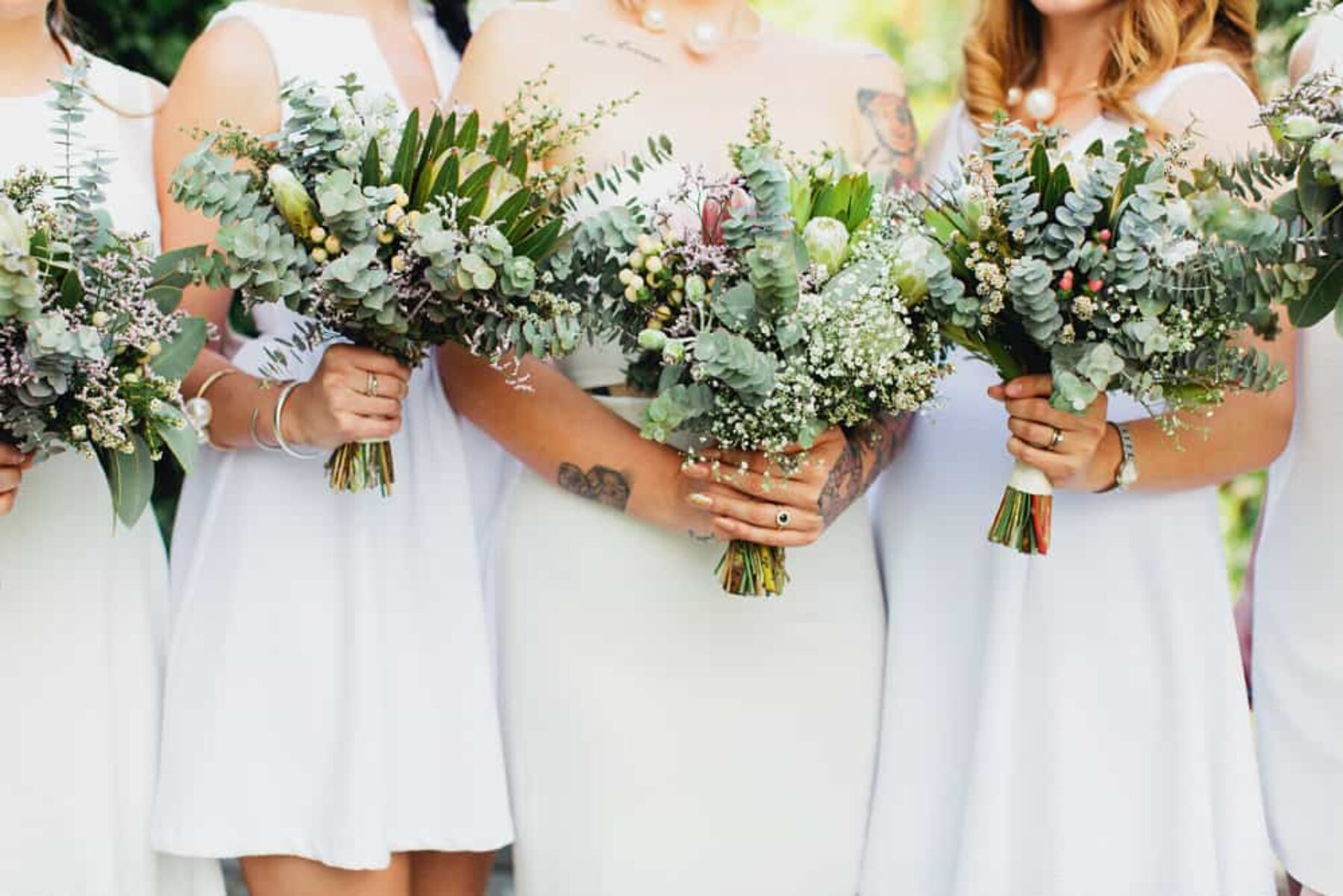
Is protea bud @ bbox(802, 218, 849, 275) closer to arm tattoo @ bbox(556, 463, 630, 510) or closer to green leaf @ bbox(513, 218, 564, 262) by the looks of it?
green leaf @ bbox(513, 218, 564, 262)

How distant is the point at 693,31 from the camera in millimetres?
3334

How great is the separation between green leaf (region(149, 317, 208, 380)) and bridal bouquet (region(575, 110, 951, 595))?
74cm

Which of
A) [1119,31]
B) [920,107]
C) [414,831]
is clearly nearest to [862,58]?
[1119,31]

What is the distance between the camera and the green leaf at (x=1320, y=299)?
7.99 feet

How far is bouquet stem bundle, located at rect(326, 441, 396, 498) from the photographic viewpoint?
2.97 m

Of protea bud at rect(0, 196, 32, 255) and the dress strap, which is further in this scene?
the dress strap

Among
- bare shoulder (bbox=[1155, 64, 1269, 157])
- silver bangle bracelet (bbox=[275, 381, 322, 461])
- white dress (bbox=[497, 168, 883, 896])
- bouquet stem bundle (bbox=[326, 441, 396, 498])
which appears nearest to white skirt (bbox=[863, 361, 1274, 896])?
white dress (bbox=[497, 168, 883, 896])

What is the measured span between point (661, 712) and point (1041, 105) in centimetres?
167

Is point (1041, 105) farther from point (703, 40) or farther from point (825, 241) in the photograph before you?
point (825, 241)

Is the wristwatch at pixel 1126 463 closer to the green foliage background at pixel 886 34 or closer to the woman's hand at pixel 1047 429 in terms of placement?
the woman's hand at pixel 1047 429

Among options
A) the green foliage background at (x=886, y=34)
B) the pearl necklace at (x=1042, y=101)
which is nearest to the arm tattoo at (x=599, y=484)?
the pearl necklace at (x=1042, y=101)

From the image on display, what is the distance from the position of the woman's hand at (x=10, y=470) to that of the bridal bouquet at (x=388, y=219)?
0.51m

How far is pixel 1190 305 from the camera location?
255 cm

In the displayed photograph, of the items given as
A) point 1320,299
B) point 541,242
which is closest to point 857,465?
point 541,242
